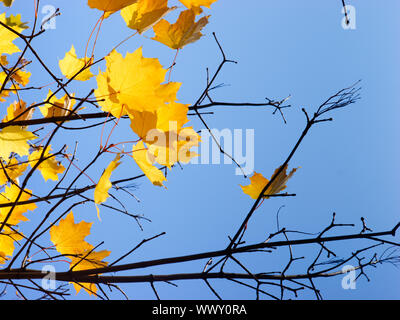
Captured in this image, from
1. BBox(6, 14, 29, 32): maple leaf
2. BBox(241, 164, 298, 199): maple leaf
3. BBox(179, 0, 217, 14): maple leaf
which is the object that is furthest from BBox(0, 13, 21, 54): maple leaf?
BBox(241, 164, 298, 199): maple leaf

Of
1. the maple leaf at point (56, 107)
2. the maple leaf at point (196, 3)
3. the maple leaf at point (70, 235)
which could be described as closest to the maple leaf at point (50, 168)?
the maple leaf at point (56, 107)

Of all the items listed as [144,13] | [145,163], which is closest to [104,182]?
[145,163]

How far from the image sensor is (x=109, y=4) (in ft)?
1.94

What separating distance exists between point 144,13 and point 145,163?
0.27 m

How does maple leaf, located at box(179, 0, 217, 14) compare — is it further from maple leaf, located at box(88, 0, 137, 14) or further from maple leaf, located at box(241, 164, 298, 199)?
maple leaf, located at box(241, 164, 298, 199)

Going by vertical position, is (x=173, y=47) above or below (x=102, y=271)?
above

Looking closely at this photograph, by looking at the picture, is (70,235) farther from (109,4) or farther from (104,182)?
(109,4)

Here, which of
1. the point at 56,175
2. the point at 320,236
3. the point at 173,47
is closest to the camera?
the point at 320,236

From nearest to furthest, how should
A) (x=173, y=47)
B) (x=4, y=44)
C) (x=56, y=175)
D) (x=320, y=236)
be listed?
(x=320, y=236) < (x=173, y=47) < (x=4, y=44) < (x=56, y=175)

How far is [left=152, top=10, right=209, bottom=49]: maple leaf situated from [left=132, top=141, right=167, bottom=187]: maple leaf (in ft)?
0.73
